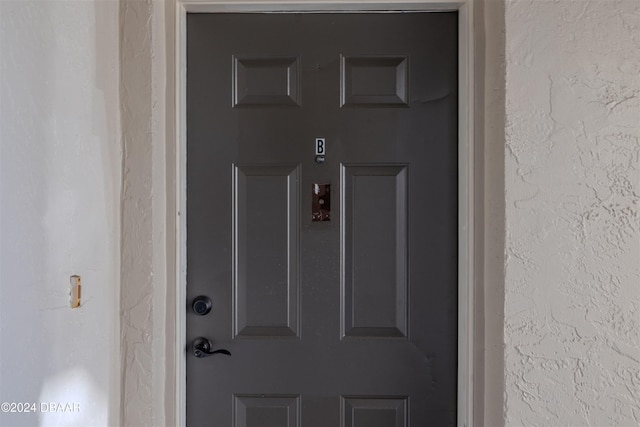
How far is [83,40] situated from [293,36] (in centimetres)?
60

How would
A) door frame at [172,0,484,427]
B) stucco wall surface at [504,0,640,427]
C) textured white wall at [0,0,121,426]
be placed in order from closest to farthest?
textured white wall at [0,0,121,426] < stucco wall surface at [504,0,640,427] < door frame at [172,0,484,427]

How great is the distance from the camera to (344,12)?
4.33ft

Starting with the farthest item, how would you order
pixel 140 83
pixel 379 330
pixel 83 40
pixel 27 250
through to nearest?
pixel 379 330 → pixel 140 83 → pixel 83 40 → pixel 27 250

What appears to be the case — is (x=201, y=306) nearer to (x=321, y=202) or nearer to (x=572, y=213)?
(x=321, y=202)

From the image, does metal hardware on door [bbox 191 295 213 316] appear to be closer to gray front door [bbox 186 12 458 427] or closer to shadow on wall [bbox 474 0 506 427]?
gray front door [bbox 186 12 458 427]

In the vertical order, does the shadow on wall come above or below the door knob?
above

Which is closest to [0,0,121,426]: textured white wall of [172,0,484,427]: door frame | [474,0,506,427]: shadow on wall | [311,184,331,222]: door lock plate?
[172,0,484,427]: door frame

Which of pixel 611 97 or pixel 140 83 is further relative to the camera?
pixel 140 83

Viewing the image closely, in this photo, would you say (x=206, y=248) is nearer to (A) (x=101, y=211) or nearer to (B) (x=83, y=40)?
(A) (x=101, y=211)

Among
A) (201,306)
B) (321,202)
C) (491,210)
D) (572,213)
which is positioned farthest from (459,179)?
(201,306)

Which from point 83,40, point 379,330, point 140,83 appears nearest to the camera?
point 83,40

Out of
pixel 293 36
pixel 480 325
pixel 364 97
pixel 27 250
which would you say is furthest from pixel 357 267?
pixel 27 250

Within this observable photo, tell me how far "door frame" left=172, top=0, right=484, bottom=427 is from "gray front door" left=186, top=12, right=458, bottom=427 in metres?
0.03

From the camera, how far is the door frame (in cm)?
124
